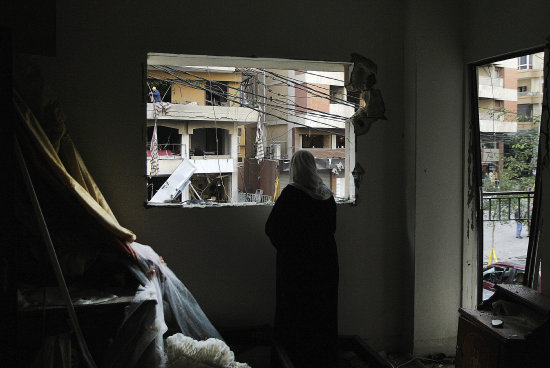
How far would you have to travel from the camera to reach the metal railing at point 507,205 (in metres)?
3.08

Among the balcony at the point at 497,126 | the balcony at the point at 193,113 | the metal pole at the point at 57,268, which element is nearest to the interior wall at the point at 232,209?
the balcony at the point at 497,126

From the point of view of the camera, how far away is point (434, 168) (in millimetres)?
3307

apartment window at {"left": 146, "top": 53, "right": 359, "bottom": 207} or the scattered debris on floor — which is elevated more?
apartment window at {"left": 146, "top": 53, "right": 359, "bottom": 207}

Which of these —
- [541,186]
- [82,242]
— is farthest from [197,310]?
[541,186]

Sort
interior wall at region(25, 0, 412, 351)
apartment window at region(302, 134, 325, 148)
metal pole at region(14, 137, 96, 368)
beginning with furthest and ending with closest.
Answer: apartment window at region(302, 134, 325, 148)
interior wall at region(25, 0, 412, 351)
metal pole at region(14, 137, 96, 368)

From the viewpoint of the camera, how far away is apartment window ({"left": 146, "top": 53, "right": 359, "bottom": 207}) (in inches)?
135

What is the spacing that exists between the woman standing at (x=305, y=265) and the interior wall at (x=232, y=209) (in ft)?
1.35

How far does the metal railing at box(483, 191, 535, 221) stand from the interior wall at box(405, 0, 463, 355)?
0.20m

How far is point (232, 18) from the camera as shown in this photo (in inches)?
123

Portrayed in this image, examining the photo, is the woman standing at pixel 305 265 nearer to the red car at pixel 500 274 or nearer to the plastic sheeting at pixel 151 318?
the plastic sheeting at pixel 151 318

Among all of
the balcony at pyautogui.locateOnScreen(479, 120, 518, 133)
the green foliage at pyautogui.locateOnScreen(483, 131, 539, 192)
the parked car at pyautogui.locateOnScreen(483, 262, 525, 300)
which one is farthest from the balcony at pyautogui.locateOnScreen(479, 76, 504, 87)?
the parked car at pyautogui.locateOnScreen(483, 262, 525, 300)

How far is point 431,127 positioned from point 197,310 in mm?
2062

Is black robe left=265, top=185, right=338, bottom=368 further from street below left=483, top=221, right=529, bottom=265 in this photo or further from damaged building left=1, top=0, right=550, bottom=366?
street below left=483, top=221, right=529, bottom=265

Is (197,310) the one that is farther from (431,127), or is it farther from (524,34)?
(524,34)
